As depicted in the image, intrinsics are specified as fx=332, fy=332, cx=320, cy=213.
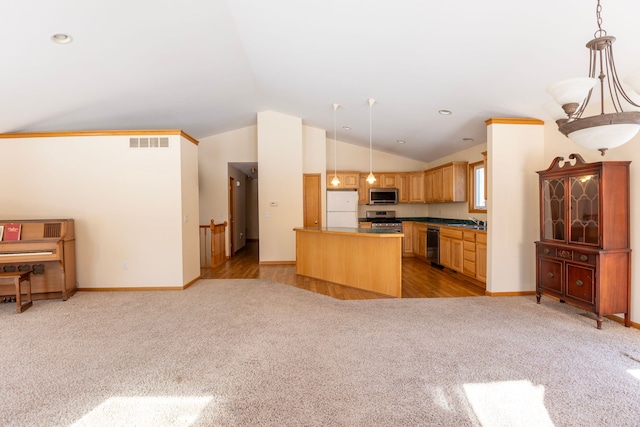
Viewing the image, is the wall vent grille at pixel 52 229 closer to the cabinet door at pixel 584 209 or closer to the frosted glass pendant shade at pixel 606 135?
the frosted glass pendant shade at pixel 606 135

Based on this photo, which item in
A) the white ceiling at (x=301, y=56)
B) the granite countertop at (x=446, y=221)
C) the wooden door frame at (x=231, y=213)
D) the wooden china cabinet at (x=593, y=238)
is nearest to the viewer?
the white ceiling at (x=301, y=56)

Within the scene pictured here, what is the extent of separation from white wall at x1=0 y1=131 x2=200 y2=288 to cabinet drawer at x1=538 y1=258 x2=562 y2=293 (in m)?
5.05

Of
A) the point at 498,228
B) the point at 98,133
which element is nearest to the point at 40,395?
the point at 98,133

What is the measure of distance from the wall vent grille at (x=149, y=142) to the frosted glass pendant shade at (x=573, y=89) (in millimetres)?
4899

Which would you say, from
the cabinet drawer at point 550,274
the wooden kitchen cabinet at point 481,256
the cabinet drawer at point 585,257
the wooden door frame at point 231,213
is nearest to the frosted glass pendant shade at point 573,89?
the cabinet drawer at point 585,257

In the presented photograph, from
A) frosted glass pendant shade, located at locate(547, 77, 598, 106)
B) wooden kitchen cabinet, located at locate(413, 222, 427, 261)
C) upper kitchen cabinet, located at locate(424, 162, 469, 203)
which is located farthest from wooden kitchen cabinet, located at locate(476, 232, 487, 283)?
frosted glass pendant shade, located at locate(547, 77, 598, 106)

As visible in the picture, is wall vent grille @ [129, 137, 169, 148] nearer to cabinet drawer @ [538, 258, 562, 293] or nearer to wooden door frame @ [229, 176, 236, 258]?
wooden door frame @ [229, 176, 236, 258]

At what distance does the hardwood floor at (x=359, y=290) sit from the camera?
4.83 m

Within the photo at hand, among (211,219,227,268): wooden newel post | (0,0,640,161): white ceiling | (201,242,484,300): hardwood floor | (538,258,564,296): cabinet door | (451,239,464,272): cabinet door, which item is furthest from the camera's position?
(211,219,227,268): wooden newel post

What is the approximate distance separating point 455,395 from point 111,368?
2.63 metres

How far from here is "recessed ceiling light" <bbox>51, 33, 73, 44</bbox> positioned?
10.1ft

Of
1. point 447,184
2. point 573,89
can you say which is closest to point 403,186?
point 447,184

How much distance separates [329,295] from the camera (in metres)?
4.74

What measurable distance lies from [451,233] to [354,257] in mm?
2101
